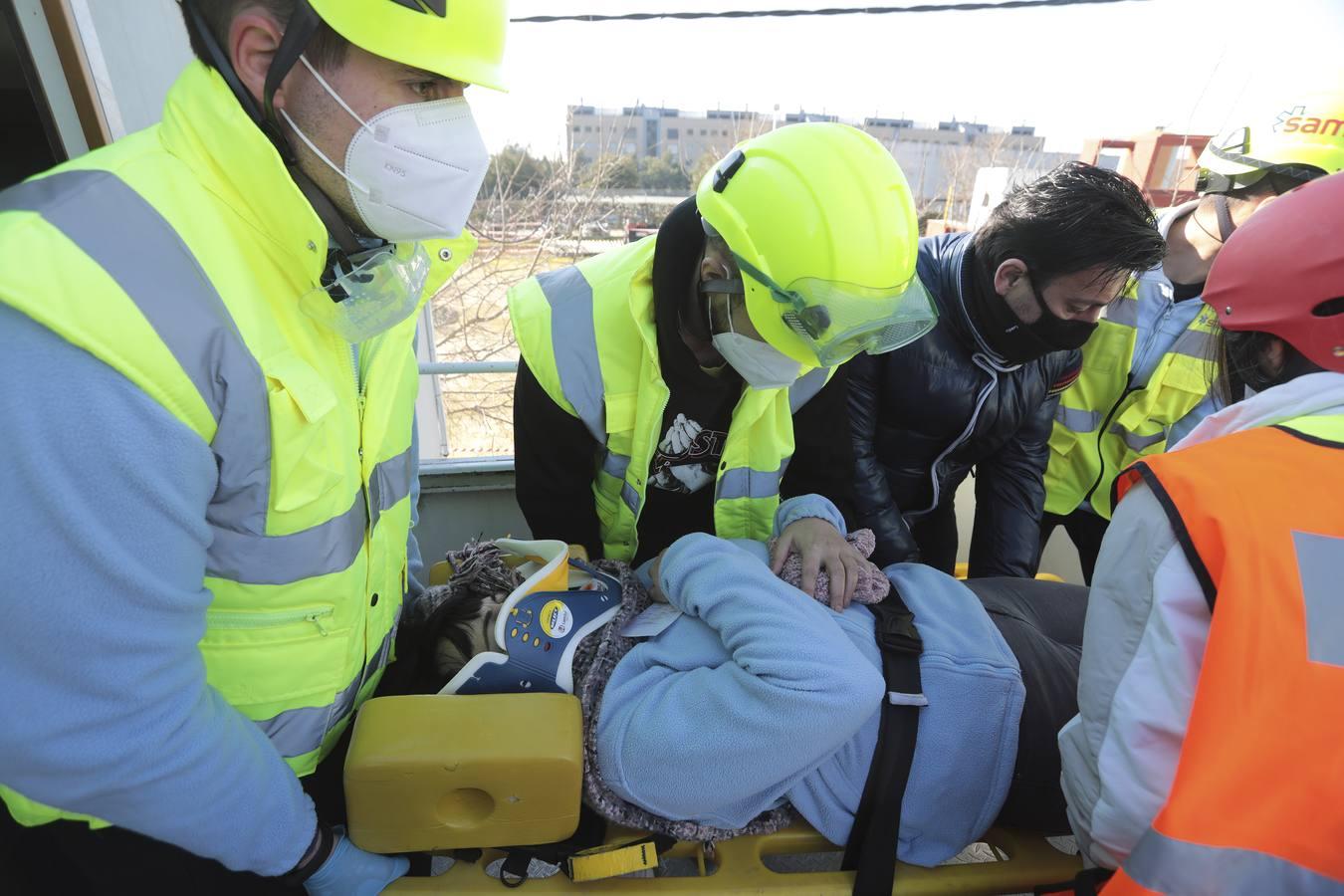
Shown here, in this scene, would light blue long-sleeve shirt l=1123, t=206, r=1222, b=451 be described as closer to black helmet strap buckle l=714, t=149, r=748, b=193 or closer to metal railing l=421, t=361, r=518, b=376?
black helmet strap buckle l=714, t=149, r=748, b=193

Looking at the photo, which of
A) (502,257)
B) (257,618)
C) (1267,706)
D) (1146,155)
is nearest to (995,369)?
(1267,706)

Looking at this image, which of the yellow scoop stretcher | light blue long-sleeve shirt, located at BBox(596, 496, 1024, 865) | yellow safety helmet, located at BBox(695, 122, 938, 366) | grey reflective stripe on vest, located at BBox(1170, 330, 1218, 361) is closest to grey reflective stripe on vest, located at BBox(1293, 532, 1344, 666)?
light blue long-sleeve shirt, located at BBox(596, 496, 1024, 865)

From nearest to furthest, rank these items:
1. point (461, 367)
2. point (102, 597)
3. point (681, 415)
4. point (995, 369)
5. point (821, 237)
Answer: point (102, 597) → point (821, 237) → point (681, 415) → point (995, 369) → point (461, 367)

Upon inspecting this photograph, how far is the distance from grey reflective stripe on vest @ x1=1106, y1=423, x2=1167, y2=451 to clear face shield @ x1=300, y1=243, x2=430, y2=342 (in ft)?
8.44

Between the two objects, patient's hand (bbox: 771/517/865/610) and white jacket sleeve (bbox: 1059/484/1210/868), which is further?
patient's hand (bbox: 771/517/865/610)

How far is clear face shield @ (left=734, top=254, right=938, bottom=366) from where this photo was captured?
1.47 m

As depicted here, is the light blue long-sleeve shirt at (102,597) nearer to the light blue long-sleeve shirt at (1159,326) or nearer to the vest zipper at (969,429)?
the vest zipper at (969,429)

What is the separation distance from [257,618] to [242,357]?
435 millimetres

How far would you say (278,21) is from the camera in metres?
0.93

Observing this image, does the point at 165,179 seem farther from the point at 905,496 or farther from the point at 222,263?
the point at 905,496

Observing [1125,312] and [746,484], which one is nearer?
[746,484]

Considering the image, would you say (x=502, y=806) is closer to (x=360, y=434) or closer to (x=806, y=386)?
(x=360, y=434)

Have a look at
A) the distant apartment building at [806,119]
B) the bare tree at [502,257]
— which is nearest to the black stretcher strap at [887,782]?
the distant apartment building at [806,119]

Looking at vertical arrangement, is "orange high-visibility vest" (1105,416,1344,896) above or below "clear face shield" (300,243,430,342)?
below
